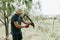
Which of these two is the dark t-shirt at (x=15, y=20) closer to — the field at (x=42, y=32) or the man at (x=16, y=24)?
the man at (x=16, y=24)

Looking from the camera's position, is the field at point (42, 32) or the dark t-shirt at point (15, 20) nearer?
the dark t-shirt at point (15, 20)

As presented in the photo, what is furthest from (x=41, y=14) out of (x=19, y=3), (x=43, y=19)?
(x=19, y=3)

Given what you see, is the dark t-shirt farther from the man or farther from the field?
the field

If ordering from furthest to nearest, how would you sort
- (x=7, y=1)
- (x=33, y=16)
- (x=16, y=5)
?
(x=33, y=16), (x=16, y=5), (x=7, y=1)

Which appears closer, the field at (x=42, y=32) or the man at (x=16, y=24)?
the man at (x=16, y=24)

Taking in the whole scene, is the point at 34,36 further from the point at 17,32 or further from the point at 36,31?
the point at 17,32

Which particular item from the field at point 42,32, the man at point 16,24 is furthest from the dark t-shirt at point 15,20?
the field at point 42,32

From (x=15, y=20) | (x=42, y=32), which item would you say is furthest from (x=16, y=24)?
(x=42, y=32)

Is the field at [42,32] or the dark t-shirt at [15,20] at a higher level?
the dark t-shirt at [15,20]

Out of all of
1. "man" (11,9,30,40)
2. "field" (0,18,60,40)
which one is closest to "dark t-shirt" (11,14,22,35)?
"man" (11,9,30,40)

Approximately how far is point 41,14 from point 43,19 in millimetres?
289

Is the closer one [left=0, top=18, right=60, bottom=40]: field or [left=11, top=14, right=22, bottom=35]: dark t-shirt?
[left=11, top=14, right=22, bottom=35]: dark t-shirt

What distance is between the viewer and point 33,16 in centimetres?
907

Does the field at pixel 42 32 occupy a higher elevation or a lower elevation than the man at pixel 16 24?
lower
